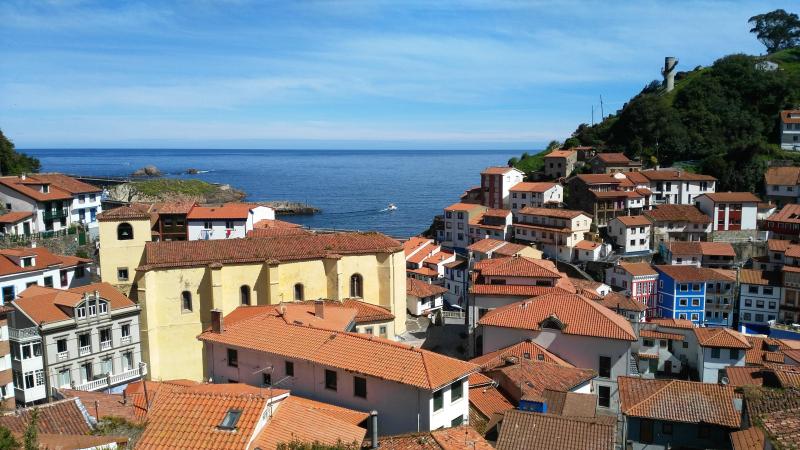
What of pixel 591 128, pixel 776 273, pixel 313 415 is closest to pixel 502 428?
pixel 313 415

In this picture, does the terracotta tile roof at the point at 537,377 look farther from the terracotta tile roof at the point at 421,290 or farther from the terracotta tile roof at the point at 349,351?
the terracotta tile roof at the point at 421,290

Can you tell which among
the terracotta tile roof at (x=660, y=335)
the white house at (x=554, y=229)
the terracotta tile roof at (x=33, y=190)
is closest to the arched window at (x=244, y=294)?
the terracotta tile roof at (x=660, y=335)

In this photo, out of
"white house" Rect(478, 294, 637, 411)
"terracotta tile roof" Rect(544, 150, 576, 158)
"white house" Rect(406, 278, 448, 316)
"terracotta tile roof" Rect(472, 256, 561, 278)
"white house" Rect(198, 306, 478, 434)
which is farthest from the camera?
"terracotta tile roof" Rect(544, 150, 576, 158)

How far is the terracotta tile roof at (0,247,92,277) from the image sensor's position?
117ft

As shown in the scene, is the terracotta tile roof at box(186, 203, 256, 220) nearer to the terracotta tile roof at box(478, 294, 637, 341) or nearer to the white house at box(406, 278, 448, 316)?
the white house at box(406, 278, 448, 316)

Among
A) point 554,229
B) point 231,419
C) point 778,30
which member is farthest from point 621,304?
point 778,30

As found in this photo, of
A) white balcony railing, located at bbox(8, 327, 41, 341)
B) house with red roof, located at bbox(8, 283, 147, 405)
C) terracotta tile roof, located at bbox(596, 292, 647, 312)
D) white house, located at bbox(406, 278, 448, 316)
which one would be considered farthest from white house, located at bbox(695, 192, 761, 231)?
white balcony railing, located at bbox(8, 327, 41, 341)

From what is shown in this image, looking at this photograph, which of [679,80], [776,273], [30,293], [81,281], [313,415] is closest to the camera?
[313,415]

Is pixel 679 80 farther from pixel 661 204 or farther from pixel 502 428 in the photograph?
pixel 502 428

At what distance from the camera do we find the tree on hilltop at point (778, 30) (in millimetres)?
144000

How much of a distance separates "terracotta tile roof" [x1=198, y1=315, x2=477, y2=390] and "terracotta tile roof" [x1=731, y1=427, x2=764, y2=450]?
7338 millimetres

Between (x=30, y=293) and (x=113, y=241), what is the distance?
15.2ft

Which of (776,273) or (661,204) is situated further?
(661,204)

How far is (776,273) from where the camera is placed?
5606 centimetres
